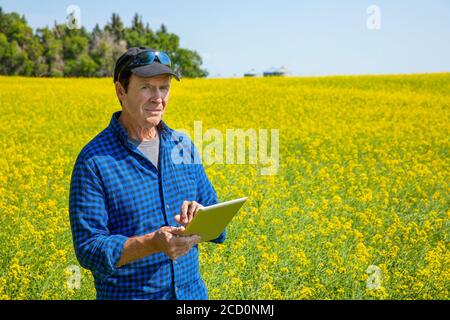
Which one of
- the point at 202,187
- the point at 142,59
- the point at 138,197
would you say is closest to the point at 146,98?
the point at 142,59

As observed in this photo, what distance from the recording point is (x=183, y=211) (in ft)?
6.40

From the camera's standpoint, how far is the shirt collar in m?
2.07

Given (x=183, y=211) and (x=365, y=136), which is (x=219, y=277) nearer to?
(x=183, y=211)

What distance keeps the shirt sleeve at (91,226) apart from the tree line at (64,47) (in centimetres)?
1658

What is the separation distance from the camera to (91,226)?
6.31 feet

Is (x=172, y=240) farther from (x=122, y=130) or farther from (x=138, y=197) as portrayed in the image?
(x=122, y=130)

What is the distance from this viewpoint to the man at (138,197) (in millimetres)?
1918

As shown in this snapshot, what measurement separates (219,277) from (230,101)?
36.5 ft

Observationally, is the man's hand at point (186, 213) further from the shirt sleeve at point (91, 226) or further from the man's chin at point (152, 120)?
the man's chin at point (152, 120)

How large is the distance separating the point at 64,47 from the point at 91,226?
1802 cm

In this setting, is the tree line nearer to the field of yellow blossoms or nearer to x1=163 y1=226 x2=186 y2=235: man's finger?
the field of yellow blossoms

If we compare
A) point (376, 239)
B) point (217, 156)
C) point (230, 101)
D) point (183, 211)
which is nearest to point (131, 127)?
point (183, 211)

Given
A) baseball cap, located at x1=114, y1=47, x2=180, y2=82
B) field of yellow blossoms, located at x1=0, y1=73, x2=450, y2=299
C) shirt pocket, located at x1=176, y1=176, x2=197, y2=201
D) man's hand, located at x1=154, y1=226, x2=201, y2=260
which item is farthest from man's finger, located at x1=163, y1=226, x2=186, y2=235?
field of yellow blossoms, located at x1=0, y1=73, x2=450, y2=299

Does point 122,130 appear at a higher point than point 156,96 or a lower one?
lower
